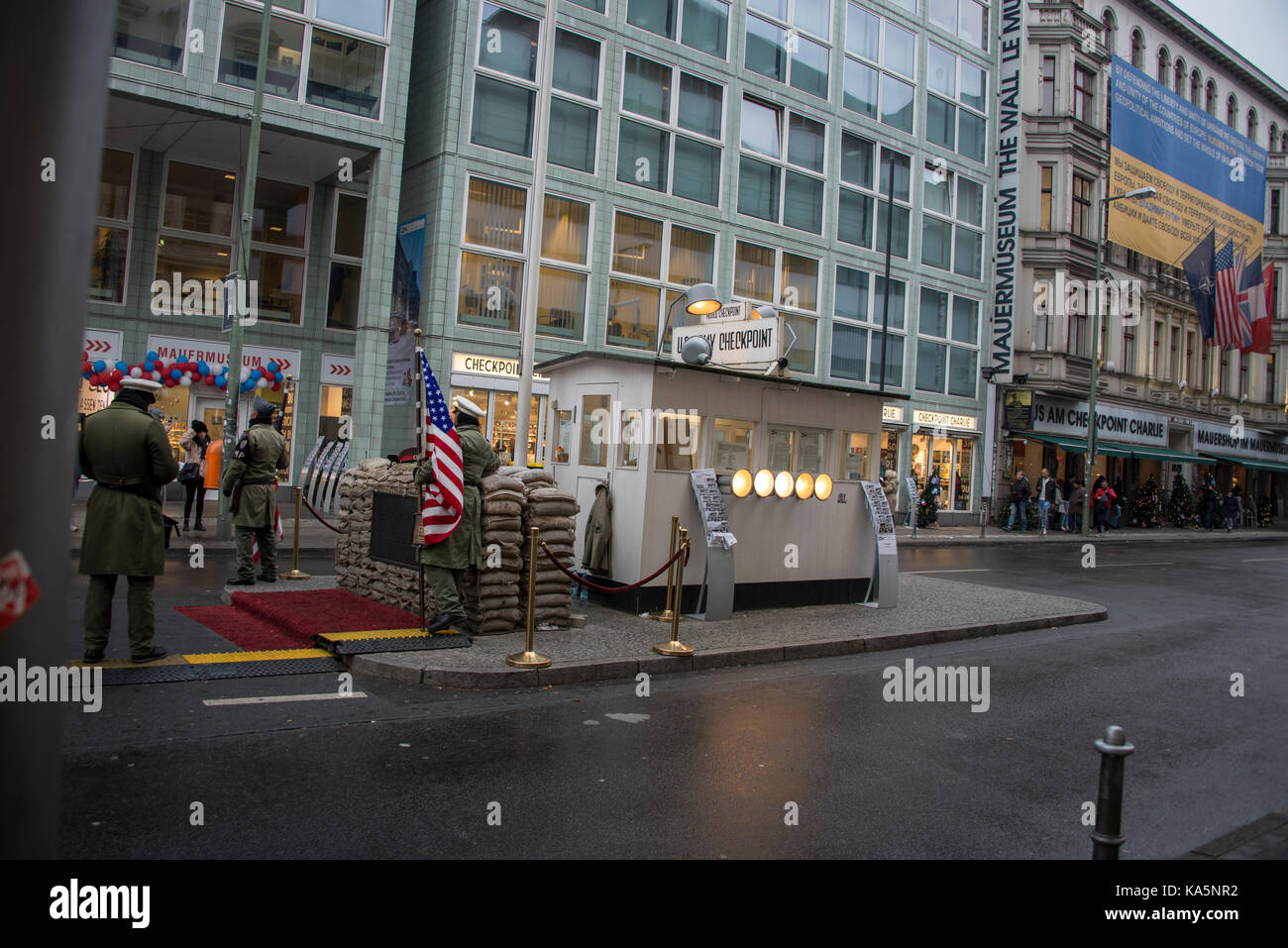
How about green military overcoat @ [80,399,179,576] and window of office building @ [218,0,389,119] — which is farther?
window of office building @ [218,0,389,119]

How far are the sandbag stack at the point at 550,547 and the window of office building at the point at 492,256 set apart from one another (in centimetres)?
1342

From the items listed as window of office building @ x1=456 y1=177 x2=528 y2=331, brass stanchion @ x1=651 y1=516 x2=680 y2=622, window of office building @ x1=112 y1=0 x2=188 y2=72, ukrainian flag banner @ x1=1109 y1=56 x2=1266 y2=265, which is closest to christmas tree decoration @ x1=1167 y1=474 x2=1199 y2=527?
ukrainian flag banner @ x1=1109 y1=56 x2=1266 y2=265

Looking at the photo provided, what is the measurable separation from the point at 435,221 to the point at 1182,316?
1363 inches

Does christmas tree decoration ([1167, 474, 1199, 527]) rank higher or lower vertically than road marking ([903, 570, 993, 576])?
higher

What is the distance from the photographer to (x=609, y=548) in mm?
10656

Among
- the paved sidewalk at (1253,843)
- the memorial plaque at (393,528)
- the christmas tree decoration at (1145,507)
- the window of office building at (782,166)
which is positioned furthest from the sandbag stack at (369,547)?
the christmas tree decoration at (1145,507)

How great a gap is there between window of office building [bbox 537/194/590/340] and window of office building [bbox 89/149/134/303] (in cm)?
951

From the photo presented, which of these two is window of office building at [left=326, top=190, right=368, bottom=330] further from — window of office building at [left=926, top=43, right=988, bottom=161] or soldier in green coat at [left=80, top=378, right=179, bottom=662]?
window of office building at [left=926, top=43, right=988, bottom=161]

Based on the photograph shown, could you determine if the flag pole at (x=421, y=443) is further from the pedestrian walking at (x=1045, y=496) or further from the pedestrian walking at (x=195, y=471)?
the pedestrian walking at (x=1045, y=496)

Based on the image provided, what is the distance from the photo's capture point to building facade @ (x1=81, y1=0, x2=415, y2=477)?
19203mm

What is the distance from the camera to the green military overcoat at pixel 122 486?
6.93m

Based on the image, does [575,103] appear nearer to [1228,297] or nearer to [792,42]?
[792,42]

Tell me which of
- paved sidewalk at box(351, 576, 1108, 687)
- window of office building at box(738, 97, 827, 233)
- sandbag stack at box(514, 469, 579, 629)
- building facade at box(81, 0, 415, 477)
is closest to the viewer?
paved sidewalk at box(351, 576, 1108, 687)
